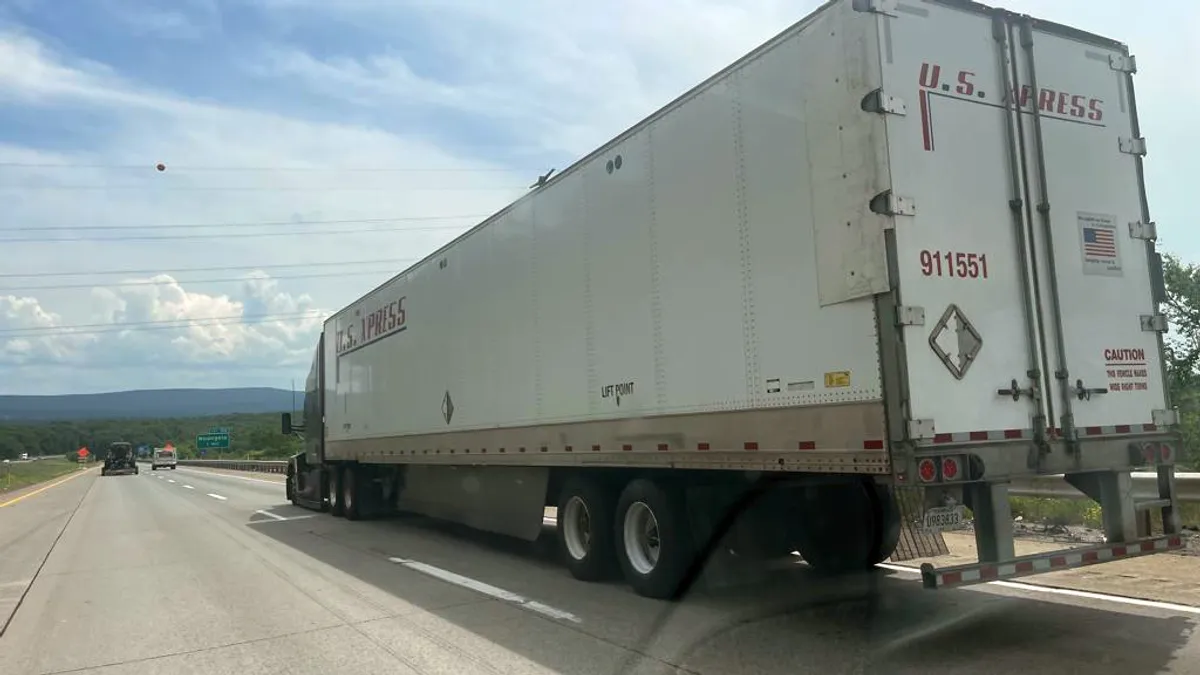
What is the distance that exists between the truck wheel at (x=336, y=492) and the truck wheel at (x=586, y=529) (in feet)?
30.4

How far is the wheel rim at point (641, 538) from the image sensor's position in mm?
7891

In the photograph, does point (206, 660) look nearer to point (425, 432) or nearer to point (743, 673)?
point (743, 673)

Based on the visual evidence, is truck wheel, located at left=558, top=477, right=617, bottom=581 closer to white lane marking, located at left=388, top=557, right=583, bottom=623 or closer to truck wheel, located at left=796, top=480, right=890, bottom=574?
white lane marking, located at left=388, top=557, right=583, bottom=623

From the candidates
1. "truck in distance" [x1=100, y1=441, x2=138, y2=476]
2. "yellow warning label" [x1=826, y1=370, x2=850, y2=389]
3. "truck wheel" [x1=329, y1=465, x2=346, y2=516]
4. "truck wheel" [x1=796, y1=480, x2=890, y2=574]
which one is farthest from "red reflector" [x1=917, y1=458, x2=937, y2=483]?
"truck in distance" [x1=100, y1=441, x2=138, y2=476]

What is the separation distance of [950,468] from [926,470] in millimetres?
204

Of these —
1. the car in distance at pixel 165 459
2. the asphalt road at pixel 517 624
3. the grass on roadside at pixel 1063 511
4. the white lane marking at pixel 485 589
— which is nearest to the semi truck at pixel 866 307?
the asphalt road at pixel 517 624

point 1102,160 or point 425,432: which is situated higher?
point 1102,160

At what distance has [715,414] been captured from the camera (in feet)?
22.9

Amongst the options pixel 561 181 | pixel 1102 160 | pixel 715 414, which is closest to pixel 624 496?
pixel 715 414

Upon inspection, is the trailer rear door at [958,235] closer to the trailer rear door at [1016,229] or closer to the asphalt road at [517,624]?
the trailer rear door at [1016,229]

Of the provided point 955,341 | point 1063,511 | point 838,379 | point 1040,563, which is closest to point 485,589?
point 838,379

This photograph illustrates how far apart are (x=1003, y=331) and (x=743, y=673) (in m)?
2.80

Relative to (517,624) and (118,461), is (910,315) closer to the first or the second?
(517,624)

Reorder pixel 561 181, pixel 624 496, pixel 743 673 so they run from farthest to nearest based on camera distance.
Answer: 1. pixel 561 181
2. pixel 624 496
3. pixel 743 673
